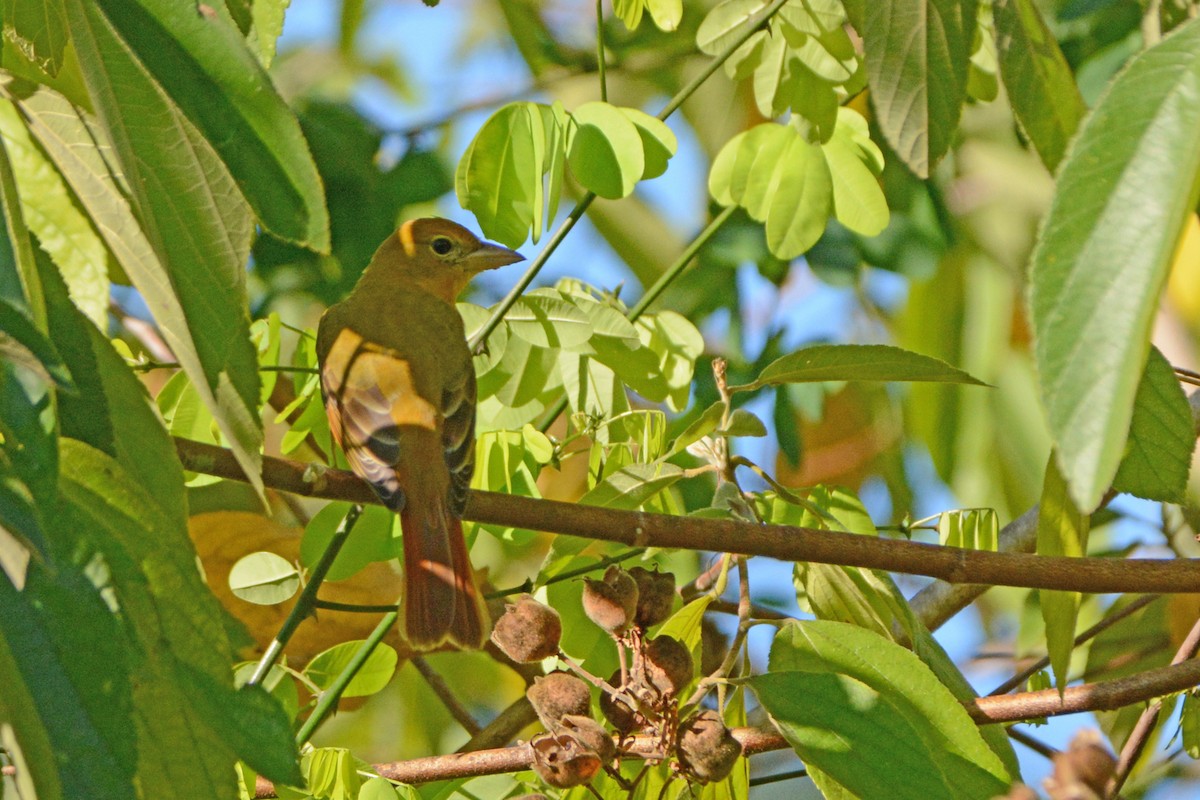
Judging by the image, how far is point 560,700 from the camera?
1835 mm

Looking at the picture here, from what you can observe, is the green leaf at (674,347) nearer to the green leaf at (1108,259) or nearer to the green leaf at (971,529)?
the green leaf at (971,529)

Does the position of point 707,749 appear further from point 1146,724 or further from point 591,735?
point 1146,724

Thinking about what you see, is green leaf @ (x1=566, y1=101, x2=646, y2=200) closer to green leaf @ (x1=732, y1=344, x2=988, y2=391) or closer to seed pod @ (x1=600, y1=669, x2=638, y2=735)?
green leaf @ (x1=732, y1=344, x2=988, y2=391)

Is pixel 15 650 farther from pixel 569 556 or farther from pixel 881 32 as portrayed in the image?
pixel 881 32

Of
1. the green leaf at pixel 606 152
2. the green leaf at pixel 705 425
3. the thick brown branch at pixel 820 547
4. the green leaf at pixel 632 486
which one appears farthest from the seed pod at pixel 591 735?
the green leaf at pixel 606 152

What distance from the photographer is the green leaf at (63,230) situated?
180cm

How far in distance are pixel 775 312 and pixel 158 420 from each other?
109 inches

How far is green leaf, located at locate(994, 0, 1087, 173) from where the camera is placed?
5.87ft

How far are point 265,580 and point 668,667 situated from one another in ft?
3.14

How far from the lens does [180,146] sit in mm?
1390

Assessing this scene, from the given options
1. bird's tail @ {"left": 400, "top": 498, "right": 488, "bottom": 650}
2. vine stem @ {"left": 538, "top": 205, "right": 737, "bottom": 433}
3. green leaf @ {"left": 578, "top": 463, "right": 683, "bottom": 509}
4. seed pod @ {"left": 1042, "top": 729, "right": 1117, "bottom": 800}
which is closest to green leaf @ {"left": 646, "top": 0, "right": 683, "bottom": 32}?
vine stem @ {"left": 538, "top": 205, "right": 737, "bottom": 433}

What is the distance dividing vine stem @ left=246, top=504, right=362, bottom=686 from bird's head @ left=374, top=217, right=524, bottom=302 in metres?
1.50

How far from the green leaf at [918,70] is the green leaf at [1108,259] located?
1.96 feet

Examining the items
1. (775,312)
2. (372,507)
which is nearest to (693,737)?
(372,507)
